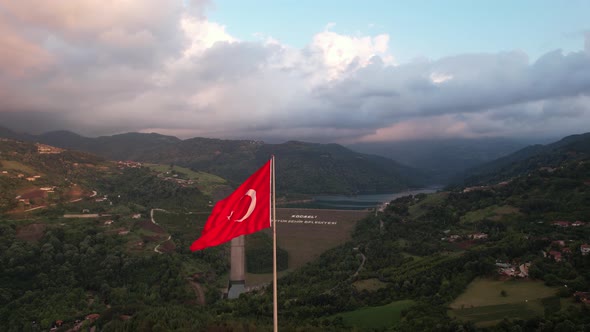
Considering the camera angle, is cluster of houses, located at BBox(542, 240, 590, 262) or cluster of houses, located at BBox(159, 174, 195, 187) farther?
cluster of houses, located at BBox(159, 174, 195, 187)

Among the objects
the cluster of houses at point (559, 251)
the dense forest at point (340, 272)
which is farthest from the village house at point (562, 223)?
the cluster of houses at point (559, 251)

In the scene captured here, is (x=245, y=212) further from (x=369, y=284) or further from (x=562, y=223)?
(x=562, y=223)

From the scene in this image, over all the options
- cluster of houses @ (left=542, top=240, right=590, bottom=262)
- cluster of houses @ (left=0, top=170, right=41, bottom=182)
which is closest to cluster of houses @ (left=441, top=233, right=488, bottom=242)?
cluster of houses @ (left=542, top=240, right=590, bottom=262)

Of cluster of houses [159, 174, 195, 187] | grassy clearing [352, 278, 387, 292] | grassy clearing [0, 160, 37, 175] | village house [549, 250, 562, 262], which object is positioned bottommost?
grassy clearing [352, 278, 387, 292]

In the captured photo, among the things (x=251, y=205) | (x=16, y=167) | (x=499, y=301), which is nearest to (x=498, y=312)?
(x=499, y=301)

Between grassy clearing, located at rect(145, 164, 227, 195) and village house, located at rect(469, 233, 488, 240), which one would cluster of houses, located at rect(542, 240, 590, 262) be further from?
grassy clearing, located at rect(145, 164, 227, 195)

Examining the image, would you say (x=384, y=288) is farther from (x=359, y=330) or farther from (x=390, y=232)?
(x=390, y=232)
